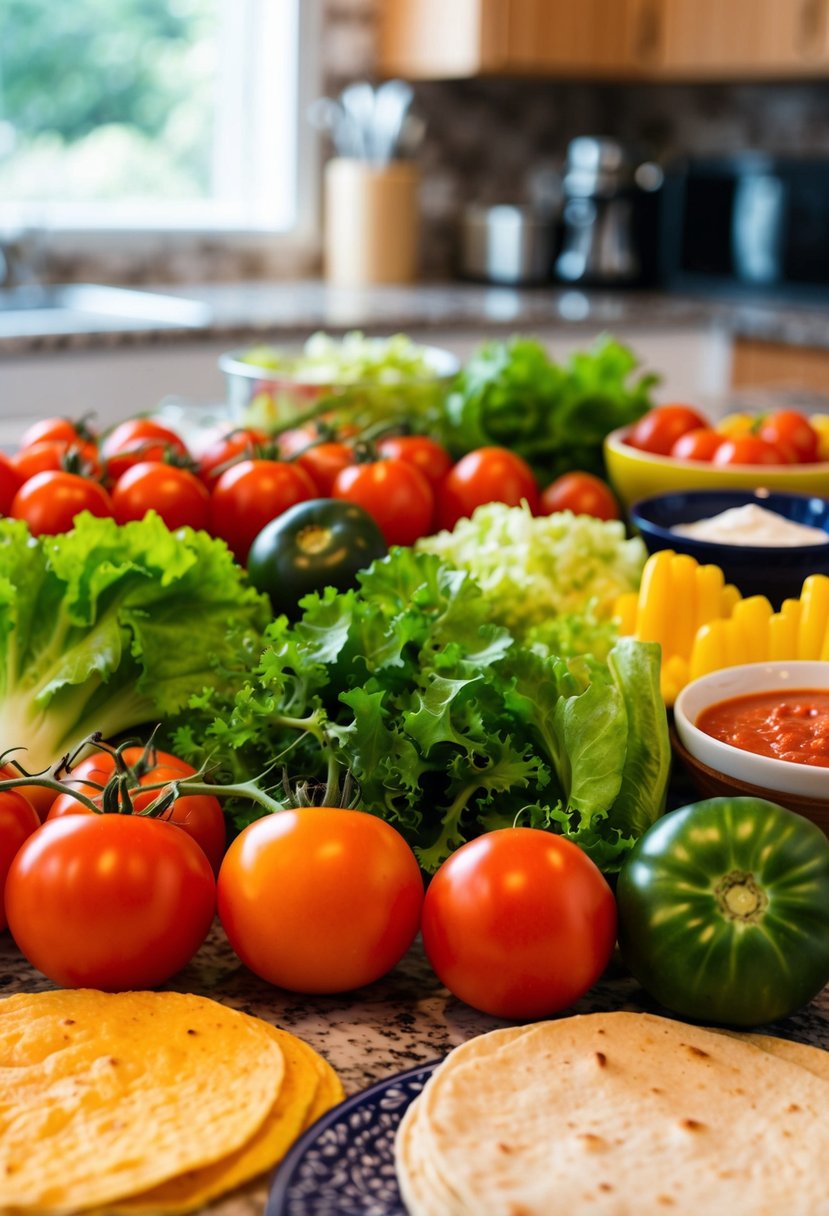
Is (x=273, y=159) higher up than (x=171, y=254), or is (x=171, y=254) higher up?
(x=273, y=159)

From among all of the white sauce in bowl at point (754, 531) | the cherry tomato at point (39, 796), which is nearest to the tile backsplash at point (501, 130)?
the white sauce in bowl at point (754, 531)

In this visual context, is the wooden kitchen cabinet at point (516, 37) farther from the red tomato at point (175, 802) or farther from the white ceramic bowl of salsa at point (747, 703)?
the red tomato at point (175, 802)

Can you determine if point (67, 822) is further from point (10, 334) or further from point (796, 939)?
point (10, 334)

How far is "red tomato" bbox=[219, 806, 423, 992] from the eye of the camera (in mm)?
941

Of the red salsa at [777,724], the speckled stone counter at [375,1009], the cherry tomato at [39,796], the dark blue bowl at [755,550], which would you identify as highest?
the dark blue bowl at [755,550]

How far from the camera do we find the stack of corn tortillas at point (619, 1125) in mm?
736

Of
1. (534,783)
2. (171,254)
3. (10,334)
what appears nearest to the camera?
(534,783)

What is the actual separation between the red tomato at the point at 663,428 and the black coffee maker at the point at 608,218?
333 centimetres

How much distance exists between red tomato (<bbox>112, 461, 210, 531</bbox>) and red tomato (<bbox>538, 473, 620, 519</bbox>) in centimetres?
49

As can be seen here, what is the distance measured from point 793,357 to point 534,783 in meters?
3.77

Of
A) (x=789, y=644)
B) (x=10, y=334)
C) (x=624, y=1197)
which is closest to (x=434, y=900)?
(x=624, y=1197)

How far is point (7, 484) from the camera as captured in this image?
1648mm

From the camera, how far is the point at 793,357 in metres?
4.54

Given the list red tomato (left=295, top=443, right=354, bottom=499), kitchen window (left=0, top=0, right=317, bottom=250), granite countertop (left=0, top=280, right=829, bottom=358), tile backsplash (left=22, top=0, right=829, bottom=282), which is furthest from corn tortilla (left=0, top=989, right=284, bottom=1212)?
tile backsplash (left=22, top=0, right=829, bottom=282)
